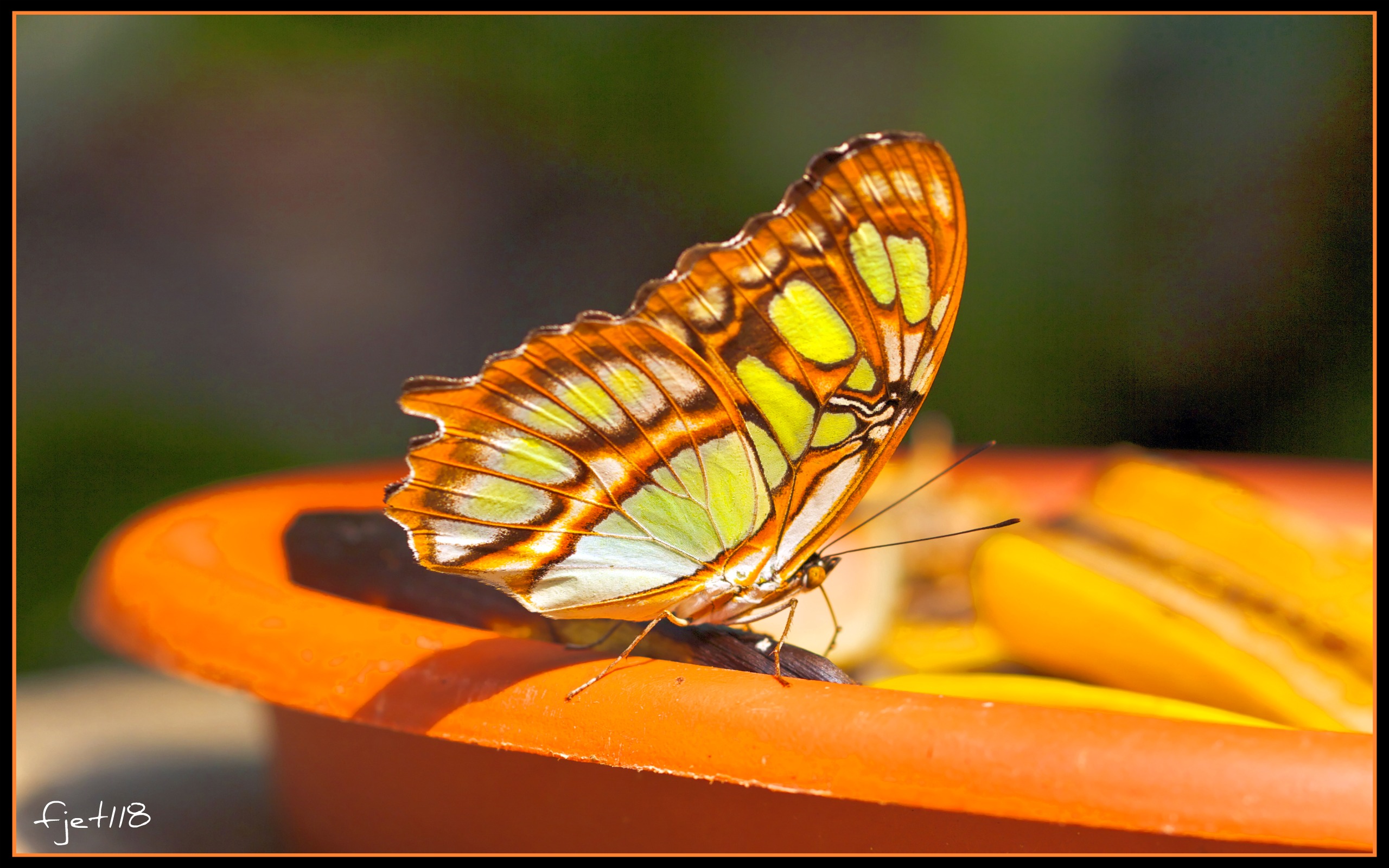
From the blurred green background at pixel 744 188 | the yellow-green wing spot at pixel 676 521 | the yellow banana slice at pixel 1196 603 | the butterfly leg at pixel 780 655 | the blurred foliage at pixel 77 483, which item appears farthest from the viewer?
the blurred green background at pixel 744 188

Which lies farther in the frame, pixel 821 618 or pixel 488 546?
pixel 821 618

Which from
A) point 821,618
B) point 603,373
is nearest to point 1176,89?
point 821,618

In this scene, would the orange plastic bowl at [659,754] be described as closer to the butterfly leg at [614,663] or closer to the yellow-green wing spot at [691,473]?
the butterfly leg at [614,663]

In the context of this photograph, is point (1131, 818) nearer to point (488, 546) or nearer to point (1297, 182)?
point (488, 546)

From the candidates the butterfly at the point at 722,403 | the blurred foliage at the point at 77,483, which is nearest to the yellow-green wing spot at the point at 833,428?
the butterfly at the point at 722,403

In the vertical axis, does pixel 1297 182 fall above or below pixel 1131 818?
above
